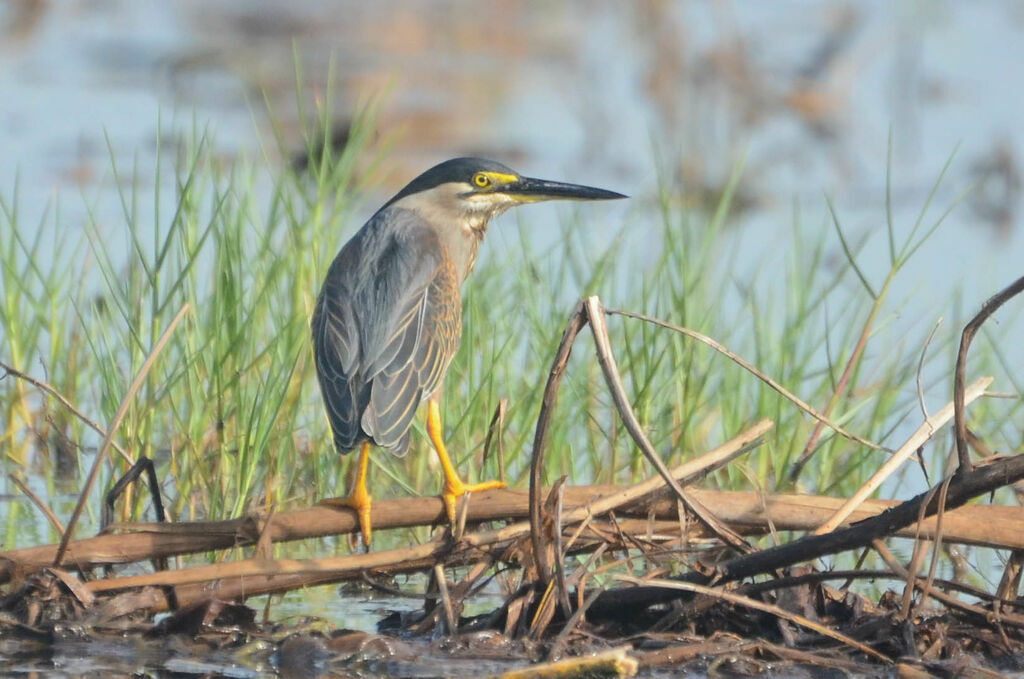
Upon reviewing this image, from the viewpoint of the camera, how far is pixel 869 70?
12.3m

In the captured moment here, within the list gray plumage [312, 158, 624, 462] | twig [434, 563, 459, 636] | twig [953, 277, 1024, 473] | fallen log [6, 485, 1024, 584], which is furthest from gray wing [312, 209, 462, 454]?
twig [953, 277, 1024, 473]

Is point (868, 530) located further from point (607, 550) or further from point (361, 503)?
point (361, 503)

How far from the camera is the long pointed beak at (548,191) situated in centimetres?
559

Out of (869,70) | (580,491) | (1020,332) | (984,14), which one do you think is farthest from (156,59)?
(580,491)

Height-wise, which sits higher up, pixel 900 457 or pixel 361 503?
pixel 900 457

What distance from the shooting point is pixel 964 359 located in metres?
3.41

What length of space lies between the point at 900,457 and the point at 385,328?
5.48 feet

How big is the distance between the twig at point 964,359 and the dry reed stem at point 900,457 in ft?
0.57

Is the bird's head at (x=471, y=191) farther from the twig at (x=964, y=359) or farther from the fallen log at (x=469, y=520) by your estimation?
the twig at (x=964, y=359)

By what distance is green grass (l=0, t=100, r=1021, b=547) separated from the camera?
16.3 feet

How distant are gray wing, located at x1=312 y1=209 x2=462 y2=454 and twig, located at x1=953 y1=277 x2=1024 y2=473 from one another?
1.48 meters

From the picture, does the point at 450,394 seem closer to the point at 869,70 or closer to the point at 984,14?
the point at 869,70

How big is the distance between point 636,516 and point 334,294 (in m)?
1.29

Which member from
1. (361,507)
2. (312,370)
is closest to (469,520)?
(361,507)
